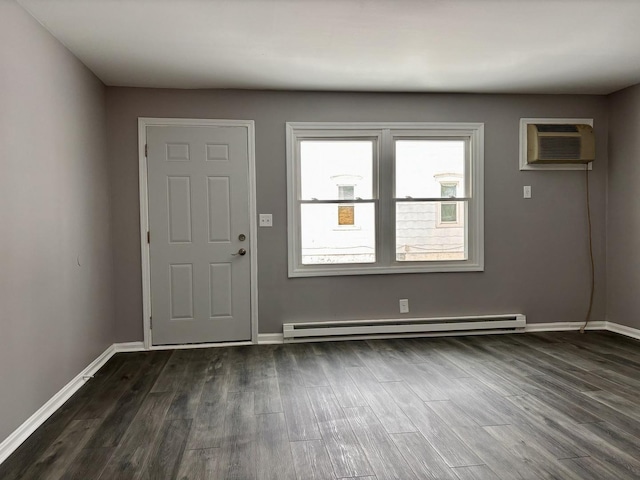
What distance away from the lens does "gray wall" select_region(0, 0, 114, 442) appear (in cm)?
252

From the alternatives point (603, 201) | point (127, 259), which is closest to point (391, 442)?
point (127, 259)

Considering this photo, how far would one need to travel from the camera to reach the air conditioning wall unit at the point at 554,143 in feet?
15.5

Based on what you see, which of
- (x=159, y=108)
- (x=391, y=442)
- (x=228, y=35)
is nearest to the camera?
(x=391, y=442)

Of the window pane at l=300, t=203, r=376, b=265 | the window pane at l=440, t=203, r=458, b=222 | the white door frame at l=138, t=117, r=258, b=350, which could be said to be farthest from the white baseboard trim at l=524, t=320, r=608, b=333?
the white door frame at l=138, t=117, r=258, b=350

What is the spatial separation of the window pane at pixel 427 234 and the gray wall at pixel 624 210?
1536 millimetres

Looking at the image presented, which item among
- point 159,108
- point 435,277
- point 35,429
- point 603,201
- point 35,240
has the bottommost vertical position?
point 35,429

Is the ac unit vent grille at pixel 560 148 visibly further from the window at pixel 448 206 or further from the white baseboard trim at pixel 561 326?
the white baseboard trim at pixel 561 326

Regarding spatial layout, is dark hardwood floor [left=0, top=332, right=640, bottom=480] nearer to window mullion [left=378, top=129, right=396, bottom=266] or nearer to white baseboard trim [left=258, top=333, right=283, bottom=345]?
white baseboard trim [left=258, top=333, right=283, bottom=345]

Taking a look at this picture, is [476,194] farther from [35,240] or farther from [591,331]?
[35,240]

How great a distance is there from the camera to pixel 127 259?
440 cm

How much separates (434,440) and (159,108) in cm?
360

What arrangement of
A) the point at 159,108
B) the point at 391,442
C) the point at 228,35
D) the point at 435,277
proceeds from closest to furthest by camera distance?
the point at 391,442
the point at 228,35
the point at 159,108
the point at 435,277

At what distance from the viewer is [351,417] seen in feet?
9.30

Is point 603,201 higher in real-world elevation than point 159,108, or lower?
lower
